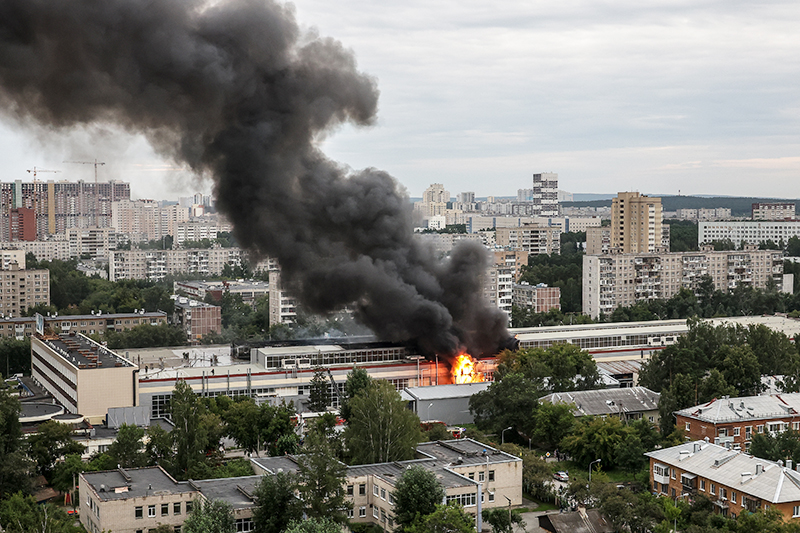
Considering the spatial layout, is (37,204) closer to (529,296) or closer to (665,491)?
(529,296)

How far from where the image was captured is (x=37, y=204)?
119 metres

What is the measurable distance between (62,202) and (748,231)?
83.0m

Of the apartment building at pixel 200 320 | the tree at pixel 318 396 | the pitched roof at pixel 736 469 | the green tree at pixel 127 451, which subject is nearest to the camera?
the pitched roof at pixel 736 469

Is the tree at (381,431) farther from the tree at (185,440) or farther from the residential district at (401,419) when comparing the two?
the tree at (185,440)

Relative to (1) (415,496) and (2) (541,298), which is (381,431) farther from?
(2) (541,298)

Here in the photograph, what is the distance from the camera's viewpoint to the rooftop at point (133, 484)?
20.1 metres

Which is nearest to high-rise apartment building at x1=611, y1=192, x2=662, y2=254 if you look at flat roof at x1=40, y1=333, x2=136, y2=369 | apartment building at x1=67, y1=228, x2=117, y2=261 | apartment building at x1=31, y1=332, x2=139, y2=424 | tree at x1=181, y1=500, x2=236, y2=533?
flat roof at x1=40, y1=333, x2=136, y2=369

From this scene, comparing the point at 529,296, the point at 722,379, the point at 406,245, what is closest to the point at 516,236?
the point at 529,296

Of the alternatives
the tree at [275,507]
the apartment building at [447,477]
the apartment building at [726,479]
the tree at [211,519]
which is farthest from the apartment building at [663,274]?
the tree at [211,519]

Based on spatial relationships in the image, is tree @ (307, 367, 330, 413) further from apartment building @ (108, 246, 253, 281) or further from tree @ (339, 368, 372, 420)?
apartment building @ (108, 246, 253, 281)

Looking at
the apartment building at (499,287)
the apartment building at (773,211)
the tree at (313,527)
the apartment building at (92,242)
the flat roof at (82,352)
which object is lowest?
the tree at (313,527)

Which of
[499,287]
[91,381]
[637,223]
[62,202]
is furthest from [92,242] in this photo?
[91,381]

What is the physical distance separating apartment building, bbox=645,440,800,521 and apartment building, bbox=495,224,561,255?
6668cm

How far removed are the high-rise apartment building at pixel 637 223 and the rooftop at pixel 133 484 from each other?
2370 inches
